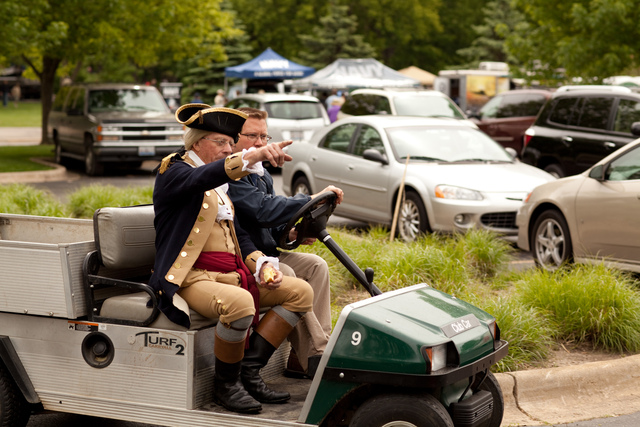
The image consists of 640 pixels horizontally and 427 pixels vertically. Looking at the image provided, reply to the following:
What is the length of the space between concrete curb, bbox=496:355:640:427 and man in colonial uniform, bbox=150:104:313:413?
1.73 m

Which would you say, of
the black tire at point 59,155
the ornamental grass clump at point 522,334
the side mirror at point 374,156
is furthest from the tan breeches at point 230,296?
the black tire at point 59,155

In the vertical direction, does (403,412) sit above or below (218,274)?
below

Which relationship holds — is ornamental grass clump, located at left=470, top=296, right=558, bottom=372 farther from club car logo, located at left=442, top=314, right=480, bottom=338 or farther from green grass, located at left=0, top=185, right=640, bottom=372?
club car logo, located at left=442, top=314, right=480, bottom=338

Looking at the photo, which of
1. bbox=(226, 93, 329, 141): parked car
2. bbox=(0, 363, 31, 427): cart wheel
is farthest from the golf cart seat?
bbox=(226, 93, 329, 141): parked car

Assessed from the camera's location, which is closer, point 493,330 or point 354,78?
point 493,330

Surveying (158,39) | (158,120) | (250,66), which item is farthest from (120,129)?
(250,66)

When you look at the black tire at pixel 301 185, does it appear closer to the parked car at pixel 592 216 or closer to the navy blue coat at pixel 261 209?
the parked car at pixel 592 216

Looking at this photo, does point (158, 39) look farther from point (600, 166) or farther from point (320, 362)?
point (320, 362)

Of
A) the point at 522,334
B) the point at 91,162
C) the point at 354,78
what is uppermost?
the point at 522,334

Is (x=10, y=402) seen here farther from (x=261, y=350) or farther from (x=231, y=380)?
(x=261, y=350)

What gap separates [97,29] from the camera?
20344mm

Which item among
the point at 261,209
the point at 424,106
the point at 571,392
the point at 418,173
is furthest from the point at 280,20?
the point at 261,209

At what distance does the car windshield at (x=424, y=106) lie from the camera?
59.8ft

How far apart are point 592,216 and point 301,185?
5239 mm
